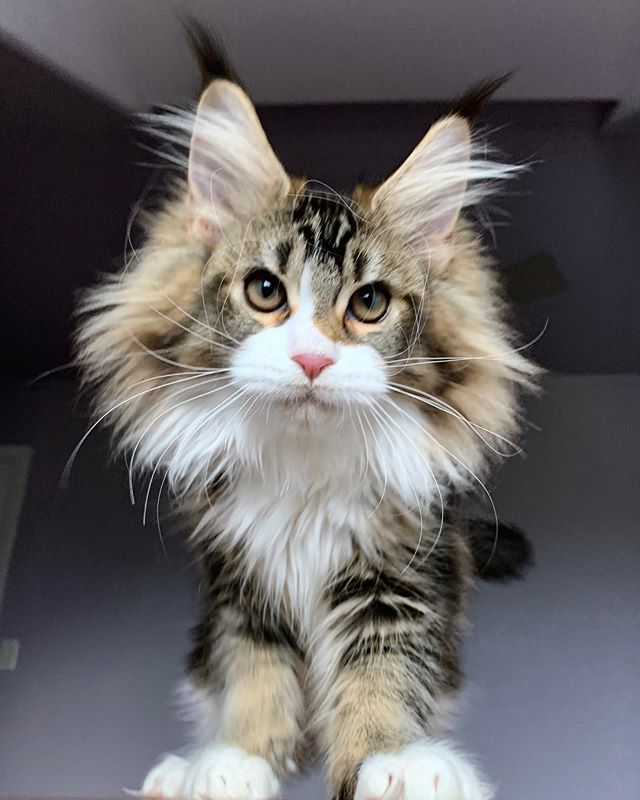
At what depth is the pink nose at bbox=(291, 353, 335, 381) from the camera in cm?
94

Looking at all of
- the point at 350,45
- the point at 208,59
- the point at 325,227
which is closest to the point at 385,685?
the point at 325,227

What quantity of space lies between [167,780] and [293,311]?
0.60m

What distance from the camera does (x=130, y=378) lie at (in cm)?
117

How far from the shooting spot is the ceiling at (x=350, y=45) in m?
1.30

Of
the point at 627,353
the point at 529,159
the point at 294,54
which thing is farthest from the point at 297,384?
the point at 627,353

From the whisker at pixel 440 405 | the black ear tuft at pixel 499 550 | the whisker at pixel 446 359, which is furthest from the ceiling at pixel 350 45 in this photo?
the black ear tuft at pixel 499 550

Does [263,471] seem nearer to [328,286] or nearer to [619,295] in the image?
[328,286]

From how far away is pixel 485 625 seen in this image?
1889mm

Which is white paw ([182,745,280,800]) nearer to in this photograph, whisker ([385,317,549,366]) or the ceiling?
whisker ([385,317,549,366])

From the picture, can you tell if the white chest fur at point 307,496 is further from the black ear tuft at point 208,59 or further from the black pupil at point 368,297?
the black ear tuft at point 208,59

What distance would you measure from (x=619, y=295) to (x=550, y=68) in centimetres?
66

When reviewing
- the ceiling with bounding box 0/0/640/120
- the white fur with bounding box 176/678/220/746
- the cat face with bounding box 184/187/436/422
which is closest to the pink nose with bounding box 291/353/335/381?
the cat face with bounding box 184/187/436/422

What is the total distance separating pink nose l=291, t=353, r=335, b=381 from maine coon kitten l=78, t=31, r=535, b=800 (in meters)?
0.05

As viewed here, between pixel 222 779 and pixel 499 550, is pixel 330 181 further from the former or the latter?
pixel 222 779
